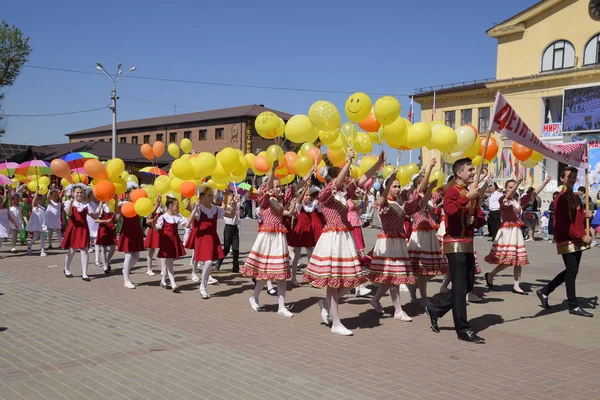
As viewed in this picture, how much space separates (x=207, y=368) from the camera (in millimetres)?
5457

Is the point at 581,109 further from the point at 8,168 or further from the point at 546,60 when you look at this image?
the point at 8,168

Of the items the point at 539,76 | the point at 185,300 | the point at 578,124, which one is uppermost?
the point at 539,76

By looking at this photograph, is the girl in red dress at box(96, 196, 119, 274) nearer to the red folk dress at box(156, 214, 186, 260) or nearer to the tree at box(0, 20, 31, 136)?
the red folk dress at box(156, 214, 186, 260)

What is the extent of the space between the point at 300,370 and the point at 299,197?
375 centimetres

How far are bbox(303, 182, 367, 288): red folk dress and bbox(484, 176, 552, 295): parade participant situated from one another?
3.78 meters

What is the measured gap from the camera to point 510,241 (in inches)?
385

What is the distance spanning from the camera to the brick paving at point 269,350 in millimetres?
4930

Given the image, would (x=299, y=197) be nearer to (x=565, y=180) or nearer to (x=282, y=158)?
(x=282, y=158)

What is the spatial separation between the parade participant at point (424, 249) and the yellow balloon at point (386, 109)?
1.25m

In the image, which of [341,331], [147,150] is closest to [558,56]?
[147,150]

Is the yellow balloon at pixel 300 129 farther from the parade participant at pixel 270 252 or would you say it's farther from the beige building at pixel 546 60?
the beige building at pixel 546 60

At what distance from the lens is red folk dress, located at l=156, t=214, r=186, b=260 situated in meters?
9.87

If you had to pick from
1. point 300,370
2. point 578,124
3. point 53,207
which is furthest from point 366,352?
point 578,124

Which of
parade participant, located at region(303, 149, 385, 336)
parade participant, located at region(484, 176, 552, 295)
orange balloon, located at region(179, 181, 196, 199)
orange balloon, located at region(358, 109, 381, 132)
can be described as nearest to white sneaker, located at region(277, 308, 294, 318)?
parade participant, located at region(303, 149, 385, 336)
